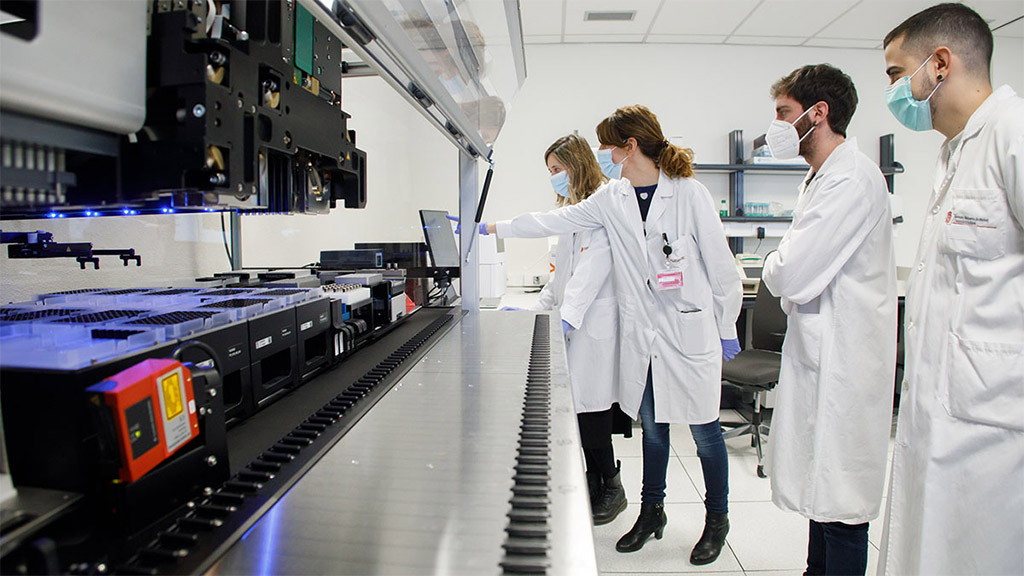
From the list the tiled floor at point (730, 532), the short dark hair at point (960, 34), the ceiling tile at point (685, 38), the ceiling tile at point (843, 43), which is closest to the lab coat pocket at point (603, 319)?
the tiled floor at point (730, 532)

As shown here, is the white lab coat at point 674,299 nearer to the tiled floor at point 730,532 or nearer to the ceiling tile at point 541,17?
the tiled floor at point 730,532

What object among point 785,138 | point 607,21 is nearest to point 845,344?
point 785,138

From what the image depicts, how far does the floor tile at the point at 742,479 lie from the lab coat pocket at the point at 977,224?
4.38 ft

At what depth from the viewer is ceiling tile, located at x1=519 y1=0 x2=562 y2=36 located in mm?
3670

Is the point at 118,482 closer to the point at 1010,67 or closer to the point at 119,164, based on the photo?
the point at 119,164

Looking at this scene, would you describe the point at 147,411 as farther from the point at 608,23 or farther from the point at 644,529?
the point at 608,23

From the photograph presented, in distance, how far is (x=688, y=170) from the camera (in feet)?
5.98

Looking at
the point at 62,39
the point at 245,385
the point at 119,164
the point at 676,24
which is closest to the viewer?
the point at 62,39

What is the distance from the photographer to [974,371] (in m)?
1.11

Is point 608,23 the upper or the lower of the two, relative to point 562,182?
upper

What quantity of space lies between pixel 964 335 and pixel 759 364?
1.58 m

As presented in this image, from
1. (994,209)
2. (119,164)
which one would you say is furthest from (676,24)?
(119,164)

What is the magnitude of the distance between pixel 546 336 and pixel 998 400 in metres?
0.98

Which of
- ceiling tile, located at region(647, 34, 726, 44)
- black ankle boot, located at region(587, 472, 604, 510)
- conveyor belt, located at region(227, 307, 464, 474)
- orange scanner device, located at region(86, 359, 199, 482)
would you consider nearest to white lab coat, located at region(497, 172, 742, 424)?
black ankle boot, located at region(587, 472, 604, 510)
